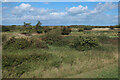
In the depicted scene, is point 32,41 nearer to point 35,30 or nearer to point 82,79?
point 82,79

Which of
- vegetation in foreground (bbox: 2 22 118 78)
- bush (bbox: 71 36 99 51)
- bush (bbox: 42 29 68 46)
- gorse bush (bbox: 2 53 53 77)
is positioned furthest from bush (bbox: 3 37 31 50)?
bush (bbox: 71 36 99 51)

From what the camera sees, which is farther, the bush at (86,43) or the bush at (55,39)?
the bush at (55,39)

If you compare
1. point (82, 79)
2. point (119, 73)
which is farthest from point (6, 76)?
Answer: point (119, 73)

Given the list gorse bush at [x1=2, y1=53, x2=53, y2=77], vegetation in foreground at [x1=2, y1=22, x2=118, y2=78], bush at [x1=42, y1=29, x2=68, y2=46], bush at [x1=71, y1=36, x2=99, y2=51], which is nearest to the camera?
vegetation in foreground at [x1=2, y1=22, x2=118, y2=78]

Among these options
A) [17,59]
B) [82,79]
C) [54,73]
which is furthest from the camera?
[17,59]

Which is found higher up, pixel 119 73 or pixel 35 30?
pixel 35 30

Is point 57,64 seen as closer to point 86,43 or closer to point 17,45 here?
point 86,43

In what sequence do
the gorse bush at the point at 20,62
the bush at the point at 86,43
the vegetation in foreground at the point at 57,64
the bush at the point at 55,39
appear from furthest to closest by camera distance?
the bush at the point at 55,39 → the bush at the point at 86,43 → the gorse bush at the point at 20,62 → the vegetation in foreground at the point at 57,64

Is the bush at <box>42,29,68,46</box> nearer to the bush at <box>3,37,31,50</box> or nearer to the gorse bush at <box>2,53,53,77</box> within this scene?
the bush at <box>3,37,31,50</box>

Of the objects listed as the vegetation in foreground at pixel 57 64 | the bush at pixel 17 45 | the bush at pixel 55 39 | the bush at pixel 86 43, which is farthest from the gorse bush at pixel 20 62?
the bush at pixel 55 39

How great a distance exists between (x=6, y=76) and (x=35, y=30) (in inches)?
1307

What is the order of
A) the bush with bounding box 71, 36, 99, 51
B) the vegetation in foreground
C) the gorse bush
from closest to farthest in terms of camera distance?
the vegetation in foreground, the gorse bush, the bush with bounding box 71, 36, 99, 51

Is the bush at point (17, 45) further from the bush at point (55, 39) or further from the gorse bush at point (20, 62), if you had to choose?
the gorse bush at point (20, 62)

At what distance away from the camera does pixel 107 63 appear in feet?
21.4
